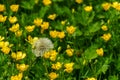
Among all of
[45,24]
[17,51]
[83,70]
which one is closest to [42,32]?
[45,24]

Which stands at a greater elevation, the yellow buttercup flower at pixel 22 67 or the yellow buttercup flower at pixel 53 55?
the yellow buttercup flower at pixel 53 55

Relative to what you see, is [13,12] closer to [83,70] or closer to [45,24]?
[45,24]

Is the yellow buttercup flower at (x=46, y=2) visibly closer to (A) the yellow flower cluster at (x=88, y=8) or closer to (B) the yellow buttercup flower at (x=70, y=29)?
(A) the yellow flower cluster at (x=88, y=8)

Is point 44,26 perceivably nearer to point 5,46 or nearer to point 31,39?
point 31,39

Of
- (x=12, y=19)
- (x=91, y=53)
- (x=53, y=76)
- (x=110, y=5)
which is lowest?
(x=53, y=76)

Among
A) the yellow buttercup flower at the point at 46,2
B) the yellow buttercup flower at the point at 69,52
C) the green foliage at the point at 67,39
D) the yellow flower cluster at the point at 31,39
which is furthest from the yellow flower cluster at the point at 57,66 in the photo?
the yellow buttercup flower at the point at 46,2

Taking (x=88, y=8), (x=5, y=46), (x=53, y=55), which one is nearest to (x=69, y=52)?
(x=53, y=55)
